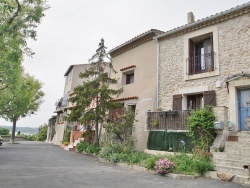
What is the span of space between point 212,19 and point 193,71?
9.41 ft

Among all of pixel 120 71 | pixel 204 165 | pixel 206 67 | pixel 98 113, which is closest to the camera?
pixel 204 165

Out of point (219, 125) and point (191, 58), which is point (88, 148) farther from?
point (219, 125)

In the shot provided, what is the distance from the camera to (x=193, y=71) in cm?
1279

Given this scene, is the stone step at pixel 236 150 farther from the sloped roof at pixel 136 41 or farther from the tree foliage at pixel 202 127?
the sloped roof at pixel 136 41

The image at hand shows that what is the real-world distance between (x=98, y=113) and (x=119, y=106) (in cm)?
143

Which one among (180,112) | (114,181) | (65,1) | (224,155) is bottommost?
(114,181)

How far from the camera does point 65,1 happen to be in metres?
10.0

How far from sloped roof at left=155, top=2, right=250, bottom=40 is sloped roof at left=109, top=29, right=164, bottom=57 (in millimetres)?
1033

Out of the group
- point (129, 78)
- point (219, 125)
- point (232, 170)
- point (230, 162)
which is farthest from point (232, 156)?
point (129, 78)

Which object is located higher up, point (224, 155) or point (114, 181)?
point (224, 155)

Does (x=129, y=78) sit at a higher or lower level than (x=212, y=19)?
lower

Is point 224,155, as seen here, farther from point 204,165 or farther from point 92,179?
point 92,179

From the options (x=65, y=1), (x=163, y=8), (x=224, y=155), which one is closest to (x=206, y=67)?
(x=163, y=8)

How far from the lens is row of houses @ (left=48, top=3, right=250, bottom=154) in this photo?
10648mm
